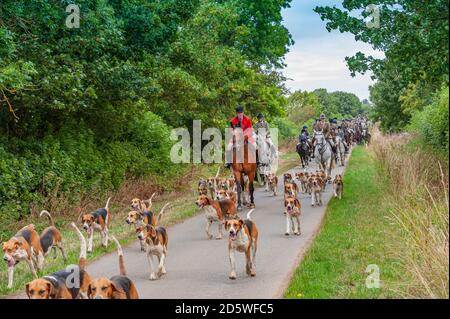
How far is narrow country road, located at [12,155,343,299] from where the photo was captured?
8688 mm

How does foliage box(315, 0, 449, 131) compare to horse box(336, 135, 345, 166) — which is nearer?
foliage box(315, 0, 449, 131)

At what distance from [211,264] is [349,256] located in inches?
94.5

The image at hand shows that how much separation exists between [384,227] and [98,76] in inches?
340

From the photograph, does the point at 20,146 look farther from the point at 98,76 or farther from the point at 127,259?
the point at 127,259

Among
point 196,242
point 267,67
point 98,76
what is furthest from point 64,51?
point 267,67

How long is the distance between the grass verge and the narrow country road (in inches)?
11.9

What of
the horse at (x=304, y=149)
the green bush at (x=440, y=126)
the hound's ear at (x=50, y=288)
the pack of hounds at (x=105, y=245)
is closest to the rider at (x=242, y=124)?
the pack of hounds at (x=105, y=245)

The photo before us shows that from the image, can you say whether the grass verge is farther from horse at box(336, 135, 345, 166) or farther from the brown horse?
horse at box(336, 135, 345, 166)

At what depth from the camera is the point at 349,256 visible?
10.4m

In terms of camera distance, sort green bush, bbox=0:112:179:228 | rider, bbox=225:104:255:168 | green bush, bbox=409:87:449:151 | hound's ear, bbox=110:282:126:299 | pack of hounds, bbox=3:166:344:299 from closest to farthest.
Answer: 1. hound's ear, bbox=110:282:126:299
2. pack of hounds, bbox=3:166:344:299
3. green bush, bbox=409:87:449:151
4. green bush, bbox=0:112:179:228
5. rider, bbox=225:104:255:168

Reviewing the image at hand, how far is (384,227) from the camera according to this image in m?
12.5

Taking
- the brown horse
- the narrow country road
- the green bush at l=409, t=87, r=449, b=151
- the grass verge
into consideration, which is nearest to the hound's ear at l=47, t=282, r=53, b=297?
the narrow country road

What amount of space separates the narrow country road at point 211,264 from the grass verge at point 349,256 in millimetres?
303

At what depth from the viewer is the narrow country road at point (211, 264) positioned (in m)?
8.69
